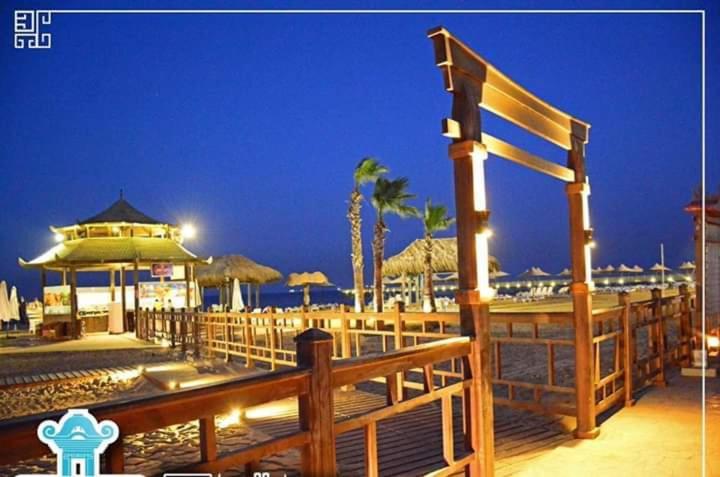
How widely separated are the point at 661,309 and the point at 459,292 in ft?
14.7

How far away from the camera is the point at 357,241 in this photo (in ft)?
58.5

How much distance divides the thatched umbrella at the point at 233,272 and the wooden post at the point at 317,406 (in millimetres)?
19550

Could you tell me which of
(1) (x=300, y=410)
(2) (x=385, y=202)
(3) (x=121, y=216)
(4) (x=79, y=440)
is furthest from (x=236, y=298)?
(4) (x=79, y=440)

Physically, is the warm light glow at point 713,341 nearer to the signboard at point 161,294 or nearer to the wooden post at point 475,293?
the wooden post at point 475,293

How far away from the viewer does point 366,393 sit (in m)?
6.88

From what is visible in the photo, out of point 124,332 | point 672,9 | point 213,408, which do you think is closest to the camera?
point 213,408

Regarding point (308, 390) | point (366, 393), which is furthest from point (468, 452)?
point (366, 393)

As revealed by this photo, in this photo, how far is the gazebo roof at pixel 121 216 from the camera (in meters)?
17.8

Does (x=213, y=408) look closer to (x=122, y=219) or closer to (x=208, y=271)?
(x=122, y=219)

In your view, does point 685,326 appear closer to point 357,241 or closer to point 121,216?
point 357,241

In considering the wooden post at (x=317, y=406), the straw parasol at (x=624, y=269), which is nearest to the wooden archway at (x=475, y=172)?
the wooden post at (x=317, y=406)

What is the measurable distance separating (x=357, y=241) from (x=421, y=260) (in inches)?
228

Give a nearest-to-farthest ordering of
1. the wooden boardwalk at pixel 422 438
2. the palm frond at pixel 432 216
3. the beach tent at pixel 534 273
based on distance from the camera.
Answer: the wooden boardwalk at pixel 422 438, the palm frond at pixel 432 216, the beach tent at pixel 534 273

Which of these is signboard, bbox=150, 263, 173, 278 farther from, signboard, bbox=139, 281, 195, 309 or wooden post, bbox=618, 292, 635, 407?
wooden post, bbox=618, 292, 635, 407
